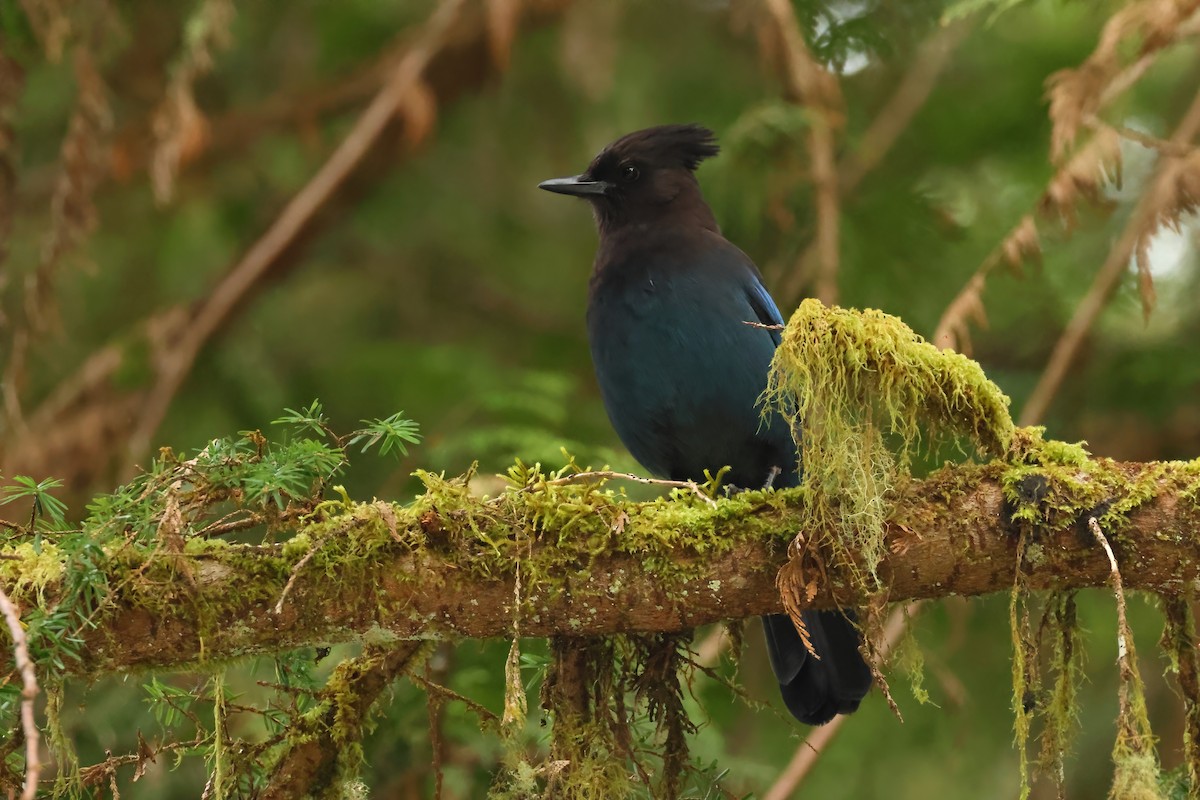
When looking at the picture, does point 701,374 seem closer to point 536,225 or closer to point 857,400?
point 857,400

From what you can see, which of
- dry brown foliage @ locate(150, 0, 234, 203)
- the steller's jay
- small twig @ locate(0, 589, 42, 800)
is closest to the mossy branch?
small twig @ locate(0, 589, 42, 800)

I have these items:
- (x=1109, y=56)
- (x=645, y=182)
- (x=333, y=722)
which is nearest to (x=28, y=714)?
(x=333, y=722)

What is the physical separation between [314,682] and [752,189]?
331 cm

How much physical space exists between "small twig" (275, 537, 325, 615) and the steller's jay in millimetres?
1514

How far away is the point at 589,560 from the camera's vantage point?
8.92ft

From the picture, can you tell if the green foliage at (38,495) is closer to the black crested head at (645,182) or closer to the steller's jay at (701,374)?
the steller's jay at (701,374)

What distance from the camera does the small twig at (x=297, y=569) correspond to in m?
2.53

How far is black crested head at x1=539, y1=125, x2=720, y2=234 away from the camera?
15.4ft

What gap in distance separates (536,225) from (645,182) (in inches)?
98.4

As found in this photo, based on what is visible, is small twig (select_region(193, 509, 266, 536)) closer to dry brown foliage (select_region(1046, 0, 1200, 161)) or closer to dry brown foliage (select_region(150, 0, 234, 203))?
dry brown foliage (select_region(150, 0, 234, 203))

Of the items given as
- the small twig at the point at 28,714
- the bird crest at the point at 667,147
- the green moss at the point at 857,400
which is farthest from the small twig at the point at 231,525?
the bird crest at the point at 667,147

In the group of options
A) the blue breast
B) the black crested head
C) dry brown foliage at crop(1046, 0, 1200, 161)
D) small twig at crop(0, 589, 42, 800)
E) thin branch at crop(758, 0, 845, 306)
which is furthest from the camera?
thin branch at crop(758, 0, 845, 306)

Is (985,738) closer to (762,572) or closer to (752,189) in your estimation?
(752,189)

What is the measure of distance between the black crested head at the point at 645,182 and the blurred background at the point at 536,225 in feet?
2.02
